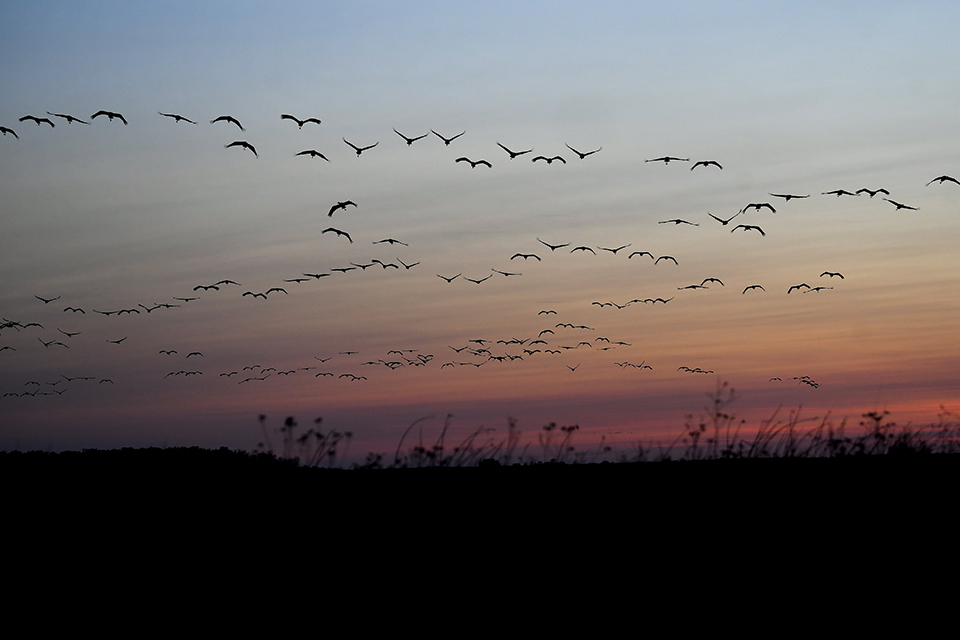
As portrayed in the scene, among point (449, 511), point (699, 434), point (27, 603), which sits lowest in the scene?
point (27, 603)

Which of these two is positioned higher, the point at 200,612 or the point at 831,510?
the point at 831,510

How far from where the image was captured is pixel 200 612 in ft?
32.2

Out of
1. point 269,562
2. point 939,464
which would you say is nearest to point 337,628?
point 269,562

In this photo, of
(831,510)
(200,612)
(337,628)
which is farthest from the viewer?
(831,510)

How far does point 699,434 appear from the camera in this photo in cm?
1769

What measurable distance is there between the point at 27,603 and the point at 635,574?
7123 millimetres

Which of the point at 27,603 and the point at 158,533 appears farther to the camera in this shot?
the point at 158,533

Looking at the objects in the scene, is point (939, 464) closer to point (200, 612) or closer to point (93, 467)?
point (200, 612)

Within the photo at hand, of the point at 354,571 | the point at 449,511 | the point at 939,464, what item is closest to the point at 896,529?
the point at 939,464

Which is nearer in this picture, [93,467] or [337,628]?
[337,628]

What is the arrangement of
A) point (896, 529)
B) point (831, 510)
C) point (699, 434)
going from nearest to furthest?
point (896, 529) < point (831, 510) < point (699, 434)

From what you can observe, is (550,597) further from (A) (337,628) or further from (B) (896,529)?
(B) (896,529)

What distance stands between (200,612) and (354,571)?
1792mm

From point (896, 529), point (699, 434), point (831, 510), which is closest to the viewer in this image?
point (896, 529)
